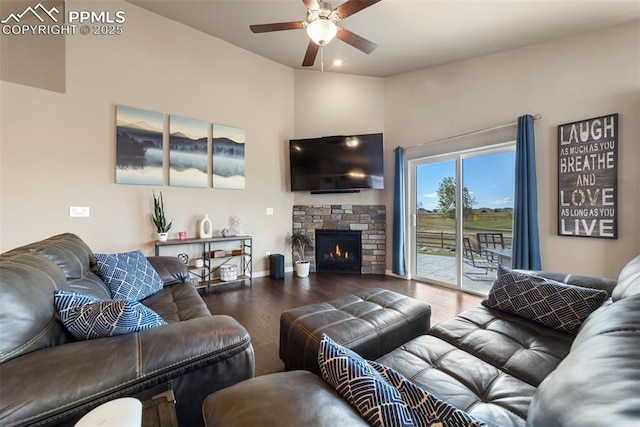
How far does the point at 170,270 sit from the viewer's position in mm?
2426

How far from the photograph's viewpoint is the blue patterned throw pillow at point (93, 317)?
1040mm

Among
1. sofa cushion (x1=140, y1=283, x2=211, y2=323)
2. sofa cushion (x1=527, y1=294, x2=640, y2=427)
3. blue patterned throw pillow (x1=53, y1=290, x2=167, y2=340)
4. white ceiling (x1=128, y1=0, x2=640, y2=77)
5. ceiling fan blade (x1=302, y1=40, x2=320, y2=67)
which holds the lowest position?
sofa cushion (x1=140, y1=283, x2=211, y2=323)

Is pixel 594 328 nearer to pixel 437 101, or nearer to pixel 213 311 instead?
pixel 213 311

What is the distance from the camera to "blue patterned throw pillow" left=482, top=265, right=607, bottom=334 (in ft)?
4.82

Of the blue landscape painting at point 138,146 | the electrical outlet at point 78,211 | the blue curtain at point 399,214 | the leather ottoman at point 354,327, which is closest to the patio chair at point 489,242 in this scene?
the blue curtain at point 399,214

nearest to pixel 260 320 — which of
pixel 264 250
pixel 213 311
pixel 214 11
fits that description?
pixel 213 311

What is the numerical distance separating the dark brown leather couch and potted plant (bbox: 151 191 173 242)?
1962 millimetres

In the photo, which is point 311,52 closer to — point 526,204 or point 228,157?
point 228,157

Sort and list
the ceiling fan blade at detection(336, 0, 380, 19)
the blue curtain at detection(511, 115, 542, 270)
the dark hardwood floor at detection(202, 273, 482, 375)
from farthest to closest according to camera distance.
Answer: the blue curtain at detection(511, 115, 542, 270)
the dark hardwood floor at detection(202, 273, 482, 375)
the ceiling fan blade at detection(336, 0, 380, 19)

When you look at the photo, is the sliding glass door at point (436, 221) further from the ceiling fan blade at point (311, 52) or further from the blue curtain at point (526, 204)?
the ceiling fan blade at point (311, 52)

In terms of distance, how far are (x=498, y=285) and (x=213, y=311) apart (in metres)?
2.80

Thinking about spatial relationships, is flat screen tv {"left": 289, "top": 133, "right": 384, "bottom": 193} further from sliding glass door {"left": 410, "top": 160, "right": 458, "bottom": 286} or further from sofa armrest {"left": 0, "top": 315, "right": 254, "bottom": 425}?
sofa armrest {"left": 0, "top": 315, "right": 254, "bottom": 425}

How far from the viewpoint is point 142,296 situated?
78.0 inches

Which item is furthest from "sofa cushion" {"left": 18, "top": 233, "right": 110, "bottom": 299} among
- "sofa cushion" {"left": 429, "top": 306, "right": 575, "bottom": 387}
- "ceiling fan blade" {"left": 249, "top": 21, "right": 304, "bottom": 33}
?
"ceiling fan blade" {"left": 249, "top": 21, "right": 304, "bottom": 33}
